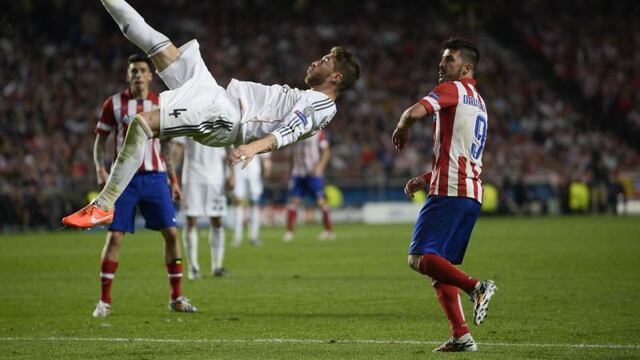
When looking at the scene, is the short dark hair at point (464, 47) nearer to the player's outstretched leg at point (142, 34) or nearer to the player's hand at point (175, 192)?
the player's outstretched leg at point (142, 34)

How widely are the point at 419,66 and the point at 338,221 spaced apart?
9618mm

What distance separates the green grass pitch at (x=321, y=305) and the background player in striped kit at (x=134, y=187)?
468mm

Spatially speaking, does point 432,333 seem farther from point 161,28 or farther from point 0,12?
point 161,28

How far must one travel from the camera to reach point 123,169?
857 cm

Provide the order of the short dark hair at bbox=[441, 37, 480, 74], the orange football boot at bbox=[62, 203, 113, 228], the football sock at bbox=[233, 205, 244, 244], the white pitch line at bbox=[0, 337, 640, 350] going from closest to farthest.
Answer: the orange football boot at bbox=[62, 203, 113, 228] → the short dark hair at bbox=[441, 37, 480, 74] → the white pitch line at bbox=[0, 337, 640, 350] → the football sock at bbox=[233, 205, 244, 244]

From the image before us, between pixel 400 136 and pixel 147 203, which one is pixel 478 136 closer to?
pixel 400 136

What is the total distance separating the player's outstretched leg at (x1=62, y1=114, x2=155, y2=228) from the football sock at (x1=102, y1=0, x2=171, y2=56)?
1.79 ft

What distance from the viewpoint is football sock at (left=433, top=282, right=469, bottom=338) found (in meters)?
8.57

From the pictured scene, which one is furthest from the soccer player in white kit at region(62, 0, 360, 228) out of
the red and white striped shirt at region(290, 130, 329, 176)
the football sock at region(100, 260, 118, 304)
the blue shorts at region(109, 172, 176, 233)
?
the red and white striped shirt at region(290, 130, 329, 176)

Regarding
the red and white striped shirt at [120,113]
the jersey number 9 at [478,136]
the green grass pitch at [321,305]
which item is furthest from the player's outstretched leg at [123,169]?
the red and white striped shirt at [120,113]

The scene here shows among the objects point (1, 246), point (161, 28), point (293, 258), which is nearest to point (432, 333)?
point (293, 258)

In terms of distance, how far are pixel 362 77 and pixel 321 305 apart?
93.6 ft

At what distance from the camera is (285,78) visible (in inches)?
1550

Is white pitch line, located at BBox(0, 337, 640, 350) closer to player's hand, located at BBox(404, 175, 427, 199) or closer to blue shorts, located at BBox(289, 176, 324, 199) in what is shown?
player's hand, located at BBox(404, 175, 427, 199)
